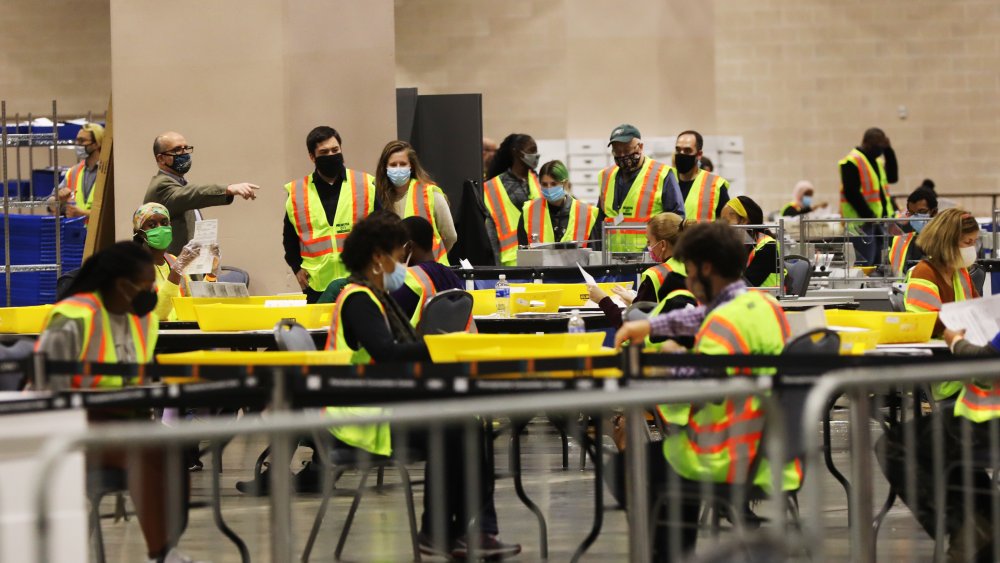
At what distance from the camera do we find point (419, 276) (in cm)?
671

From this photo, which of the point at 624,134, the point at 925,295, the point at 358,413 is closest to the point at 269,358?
the point at 358,413

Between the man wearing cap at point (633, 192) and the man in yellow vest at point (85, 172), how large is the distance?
383 cm

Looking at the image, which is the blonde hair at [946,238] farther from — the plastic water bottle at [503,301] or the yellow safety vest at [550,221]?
the yellow safety vest at [550,221]

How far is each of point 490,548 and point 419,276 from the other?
145 centimetres

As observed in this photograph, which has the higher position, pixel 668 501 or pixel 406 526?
pixel 668 501

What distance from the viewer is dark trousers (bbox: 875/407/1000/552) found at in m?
4.93

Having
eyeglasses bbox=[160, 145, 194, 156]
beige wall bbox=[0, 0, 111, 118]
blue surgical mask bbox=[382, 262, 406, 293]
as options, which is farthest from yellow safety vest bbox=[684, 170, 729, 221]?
beige wall bbox=[0, 0, 111, 118]

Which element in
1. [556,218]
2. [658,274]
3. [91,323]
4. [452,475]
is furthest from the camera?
[556,218]

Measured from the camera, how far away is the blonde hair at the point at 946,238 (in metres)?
6.40

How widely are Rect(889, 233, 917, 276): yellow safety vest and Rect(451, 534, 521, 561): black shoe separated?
16.9 feet

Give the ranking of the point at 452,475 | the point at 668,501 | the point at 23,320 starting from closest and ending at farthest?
the point at 668,501, the point at 452,475, the point at 23,320

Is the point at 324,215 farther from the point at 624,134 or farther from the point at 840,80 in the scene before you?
the point at 840,80

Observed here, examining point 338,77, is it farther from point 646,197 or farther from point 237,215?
point 646,197

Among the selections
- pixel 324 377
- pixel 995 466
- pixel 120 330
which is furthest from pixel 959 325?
pixel 120 330
